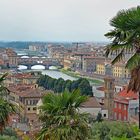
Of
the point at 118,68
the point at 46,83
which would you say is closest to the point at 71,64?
the point at 118,68

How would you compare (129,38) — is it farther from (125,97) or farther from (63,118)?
(125,97)

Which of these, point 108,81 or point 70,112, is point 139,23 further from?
point 108,81

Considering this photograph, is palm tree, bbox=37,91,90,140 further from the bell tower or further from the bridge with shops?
the bridge with shops

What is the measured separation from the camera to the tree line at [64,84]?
41494 mm

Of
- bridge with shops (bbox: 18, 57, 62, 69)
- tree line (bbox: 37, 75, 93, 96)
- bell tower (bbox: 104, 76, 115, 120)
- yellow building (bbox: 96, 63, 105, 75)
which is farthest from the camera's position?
bridge with shops (bbox: 18, 57, 62, 69)

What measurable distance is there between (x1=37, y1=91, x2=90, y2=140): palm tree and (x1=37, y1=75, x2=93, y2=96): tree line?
30.9 m

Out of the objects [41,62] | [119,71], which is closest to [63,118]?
[119,71]

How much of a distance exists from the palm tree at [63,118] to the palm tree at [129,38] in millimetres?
793

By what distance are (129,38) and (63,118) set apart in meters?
1.24

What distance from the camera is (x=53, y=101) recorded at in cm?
529

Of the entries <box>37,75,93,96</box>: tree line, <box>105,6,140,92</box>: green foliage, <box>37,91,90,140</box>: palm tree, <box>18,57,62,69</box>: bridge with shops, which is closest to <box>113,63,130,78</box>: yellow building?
<box>37,75,93,96</box>: tree line

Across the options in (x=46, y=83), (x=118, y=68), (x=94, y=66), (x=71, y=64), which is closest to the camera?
(x=46, y=83)

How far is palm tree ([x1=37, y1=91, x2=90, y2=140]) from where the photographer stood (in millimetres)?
5195

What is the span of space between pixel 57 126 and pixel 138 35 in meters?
1.41
